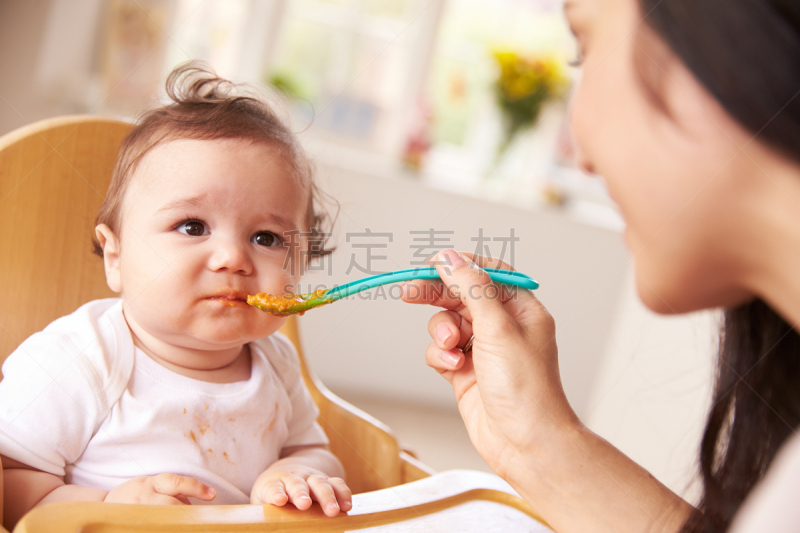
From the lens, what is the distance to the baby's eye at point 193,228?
0.70 meters

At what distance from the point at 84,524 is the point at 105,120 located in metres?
0.54

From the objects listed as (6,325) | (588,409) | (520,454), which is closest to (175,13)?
(6,325)

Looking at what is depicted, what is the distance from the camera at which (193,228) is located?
70 centimetres


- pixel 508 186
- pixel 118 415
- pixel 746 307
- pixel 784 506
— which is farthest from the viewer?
pixel 508 186

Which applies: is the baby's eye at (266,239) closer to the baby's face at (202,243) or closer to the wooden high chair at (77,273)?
the baby's face at (202,243)

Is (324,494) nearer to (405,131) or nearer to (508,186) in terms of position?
(405,131)

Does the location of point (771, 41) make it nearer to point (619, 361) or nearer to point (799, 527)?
point (799, 527)

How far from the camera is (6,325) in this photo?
0.71 meters

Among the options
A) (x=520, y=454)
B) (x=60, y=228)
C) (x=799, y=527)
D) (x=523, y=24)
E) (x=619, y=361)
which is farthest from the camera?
(x=523, y=24)

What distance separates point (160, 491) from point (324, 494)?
0.54ft

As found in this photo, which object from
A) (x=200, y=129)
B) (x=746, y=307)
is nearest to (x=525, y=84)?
(x=200, y=129)

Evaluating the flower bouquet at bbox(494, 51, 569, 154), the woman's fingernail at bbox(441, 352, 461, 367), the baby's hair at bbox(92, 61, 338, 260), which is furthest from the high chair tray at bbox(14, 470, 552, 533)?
the flower bouquet at bbox(494, 51, 569, 154)

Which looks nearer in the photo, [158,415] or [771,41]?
[771,41]

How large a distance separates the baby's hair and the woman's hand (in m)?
0.27
